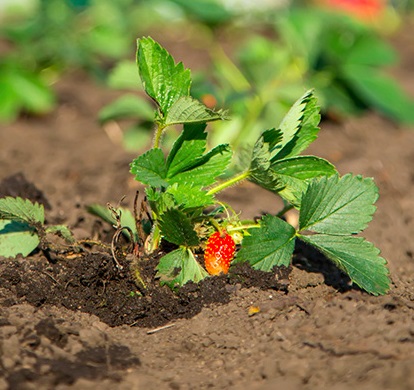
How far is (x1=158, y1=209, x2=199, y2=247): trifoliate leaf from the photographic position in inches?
79.5

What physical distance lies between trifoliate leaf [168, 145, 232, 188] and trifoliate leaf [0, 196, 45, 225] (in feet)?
1.32

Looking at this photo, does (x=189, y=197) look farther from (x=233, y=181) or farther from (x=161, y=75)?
(x=161, y=75)

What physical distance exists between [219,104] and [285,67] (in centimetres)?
98

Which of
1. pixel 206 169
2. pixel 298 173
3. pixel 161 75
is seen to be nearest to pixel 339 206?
pixel 298 173

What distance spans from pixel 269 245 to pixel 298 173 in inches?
7.8

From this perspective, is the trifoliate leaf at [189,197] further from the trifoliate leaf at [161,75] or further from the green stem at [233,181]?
the trifoliate leaf at [161,75]

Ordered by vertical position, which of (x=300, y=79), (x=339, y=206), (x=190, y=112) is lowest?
(x=300, y=79)

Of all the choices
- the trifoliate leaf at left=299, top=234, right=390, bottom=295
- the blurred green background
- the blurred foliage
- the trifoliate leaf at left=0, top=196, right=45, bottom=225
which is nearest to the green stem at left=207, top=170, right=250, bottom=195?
the trifoliate leaf at left=299, top=234, right=390, bottom=295

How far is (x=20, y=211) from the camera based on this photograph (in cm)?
219

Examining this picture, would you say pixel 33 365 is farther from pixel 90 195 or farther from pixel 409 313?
pixel 90 195

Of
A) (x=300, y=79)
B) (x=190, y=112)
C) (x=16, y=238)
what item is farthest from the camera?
(x=300, y=79)

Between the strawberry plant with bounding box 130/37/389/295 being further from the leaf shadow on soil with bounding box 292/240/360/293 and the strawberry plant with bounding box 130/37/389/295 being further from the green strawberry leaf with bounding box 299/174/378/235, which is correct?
the leaf shadow on soil with bounding box 292/240/360/293

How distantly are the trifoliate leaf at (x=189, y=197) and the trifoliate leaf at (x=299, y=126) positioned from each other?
0.69ft

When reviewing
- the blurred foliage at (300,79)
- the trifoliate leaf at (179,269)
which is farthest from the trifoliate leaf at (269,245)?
the blurred foliage at (300,79)
